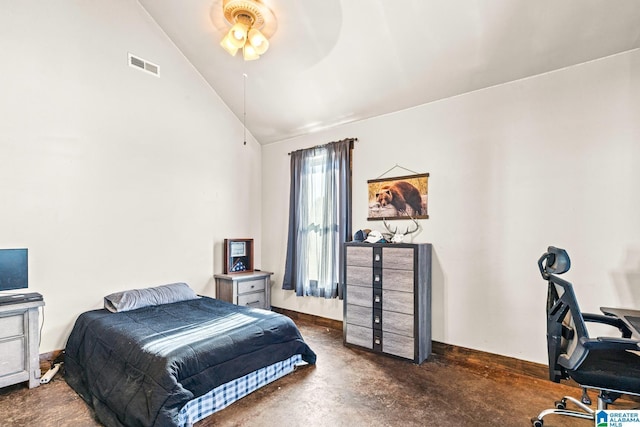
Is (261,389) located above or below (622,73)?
below

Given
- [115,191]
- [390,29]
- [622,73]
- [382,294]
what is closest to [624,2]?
[622,73]

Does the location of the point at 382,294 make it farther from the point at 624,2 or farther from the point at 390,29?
the point at 624,2

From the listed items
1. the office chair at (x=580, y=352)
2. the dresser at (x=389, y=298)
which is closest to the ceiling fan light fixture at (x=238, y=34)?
the dresser at (x=389, y=298)

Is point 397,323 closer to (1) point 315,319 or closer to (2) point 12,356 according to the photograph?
(1) point 315,319

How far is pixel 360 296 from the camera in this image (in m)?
3.51

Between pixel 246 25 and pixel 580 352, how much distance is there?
339 centimetres

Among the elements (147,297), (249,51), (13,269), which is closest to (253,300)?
(147,297)

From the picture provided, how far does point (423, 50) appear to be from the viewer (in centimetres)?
298

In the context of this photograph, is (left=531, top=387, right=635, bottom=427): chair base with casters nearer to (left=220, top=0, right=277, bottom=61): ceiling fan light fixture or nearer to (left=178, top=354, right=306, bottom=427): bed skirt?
(left=178, top=354, right=306, bottom=427): bed skirt

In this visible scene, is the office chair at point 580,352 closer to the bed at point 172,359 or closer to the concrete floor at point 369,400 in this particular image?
the concrete floor at point 369,400

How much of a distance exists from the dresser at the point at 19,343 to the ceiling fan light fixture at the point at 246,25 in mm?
2778

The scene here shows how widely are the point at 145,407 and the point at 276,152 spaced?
3.71 metres

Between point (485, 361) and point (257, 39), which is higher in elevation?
point (257, 39)

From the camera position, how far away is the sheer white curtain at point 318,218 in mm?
4043
